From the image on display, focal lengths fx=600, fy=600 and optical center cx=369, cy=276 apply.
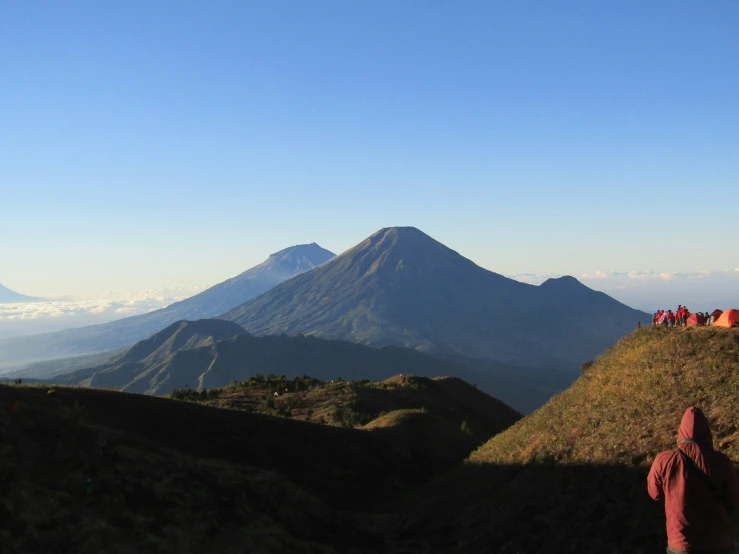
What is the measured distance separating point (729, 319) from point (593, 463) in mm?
11619

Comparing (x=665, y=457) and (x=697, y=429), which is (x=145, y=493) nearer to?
(x=665, y=457)

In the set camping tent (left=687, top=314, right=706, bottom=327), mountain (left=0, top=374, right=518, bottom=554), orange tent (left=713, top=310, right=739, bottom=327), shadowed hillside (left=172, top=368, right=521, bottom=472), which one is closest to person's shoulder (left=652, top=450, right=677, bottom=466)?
mountain (left=0, top=374, right=518, bottom=554)

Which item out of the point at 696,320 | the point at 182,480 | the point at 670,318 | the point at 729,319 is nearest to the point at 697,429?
the point at 182,480

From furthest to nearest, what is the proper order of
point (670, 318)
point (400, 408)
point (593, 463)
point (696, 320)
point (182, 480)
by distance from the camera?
1. point (400, 408)
2. point (670, 318)
3. point (696, 320)
4. point (593, 463)
5. point (182, 480)

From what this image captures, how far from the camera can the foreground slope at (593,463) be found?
1457 cm

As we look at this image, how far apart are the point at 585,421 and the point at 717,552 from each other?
1170 centimetres

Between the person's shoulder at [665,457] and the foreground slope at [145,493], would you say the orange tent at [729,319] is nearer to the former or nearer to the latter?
the foreground slope at [145,493]

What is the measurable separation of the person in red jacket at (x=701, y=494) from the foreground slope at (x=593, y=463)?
4495mm

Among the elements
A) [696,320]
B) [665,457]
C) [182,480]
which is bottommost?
[182,480]

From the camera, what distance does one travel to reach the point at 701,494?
880 centimetres

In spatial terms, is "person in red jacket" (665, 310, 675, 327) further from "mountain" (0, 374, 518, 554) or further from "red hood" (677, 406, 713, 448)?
"red hood" (677, 406, 713, 448)

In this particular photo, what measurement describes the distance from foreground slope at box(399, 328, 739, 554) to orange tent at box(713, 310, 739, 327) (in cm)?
175

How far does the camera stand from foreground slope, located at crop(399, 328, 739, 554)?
1457 centimetres

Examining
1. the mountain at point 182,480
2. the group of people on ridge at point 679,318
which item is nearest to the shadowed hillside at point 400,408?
the mountain at point 182,480
